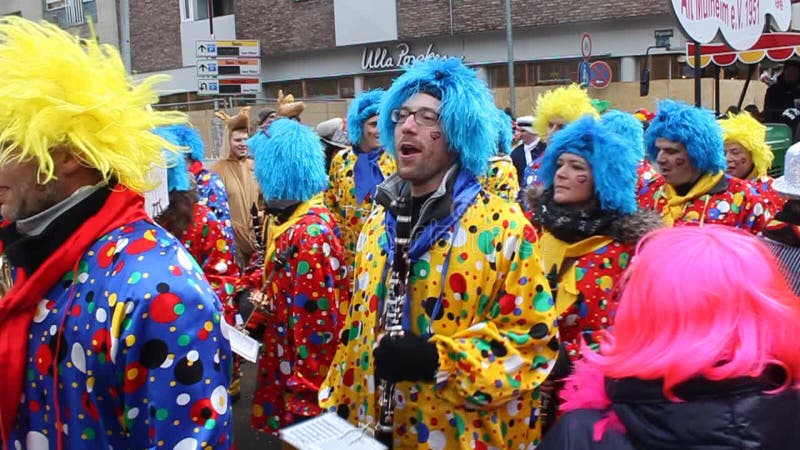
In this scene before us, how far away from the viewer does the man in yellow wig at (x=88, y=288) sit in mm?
1865

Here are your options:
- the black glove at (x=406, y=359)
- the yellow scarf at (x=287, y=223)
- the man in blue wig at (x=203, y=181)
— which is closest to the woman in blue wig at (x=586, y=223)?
the black glove at (x=406, y=359)

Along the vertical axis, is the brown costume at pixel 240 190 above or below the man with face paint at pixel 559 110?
below

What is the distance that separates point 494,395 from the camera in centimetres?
258

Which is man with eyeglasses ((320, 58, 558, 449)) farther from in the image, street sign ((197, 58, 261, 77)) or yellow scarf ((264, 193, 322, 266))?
street sign ((197, 58, 261, 77))

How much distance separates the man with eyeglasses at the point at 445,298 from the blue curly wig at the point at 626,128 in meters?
1.44

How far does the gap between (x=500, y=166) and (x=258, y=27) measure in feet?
79.4

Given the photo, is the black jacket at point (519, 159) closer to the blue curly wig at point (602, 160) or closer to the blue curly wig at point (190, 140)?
the blue curly wig at point (190, 140)

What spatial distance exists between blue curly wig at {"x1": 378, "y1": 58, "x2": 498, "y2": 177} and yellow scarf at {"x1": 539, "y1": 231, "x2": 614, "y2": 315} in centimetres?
84

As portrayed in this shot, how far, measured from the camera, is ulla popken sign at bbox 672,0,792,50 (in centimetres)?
840

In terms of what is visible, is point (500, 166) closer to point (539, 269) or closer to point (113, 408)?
point (539, 269)

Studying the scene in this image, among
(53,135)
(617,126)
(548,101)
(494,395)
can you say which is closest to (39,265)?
(53,135)

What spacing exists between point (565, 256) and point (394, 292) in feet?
3.96

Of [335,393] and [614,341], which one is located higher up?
[614,341]

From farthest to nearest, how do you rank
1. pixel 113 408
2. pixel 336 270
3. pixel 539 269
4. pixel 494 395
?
1. pixel 336 270
2. pixel 539 269
3. pixel 494 395
4. pixel 113 408
